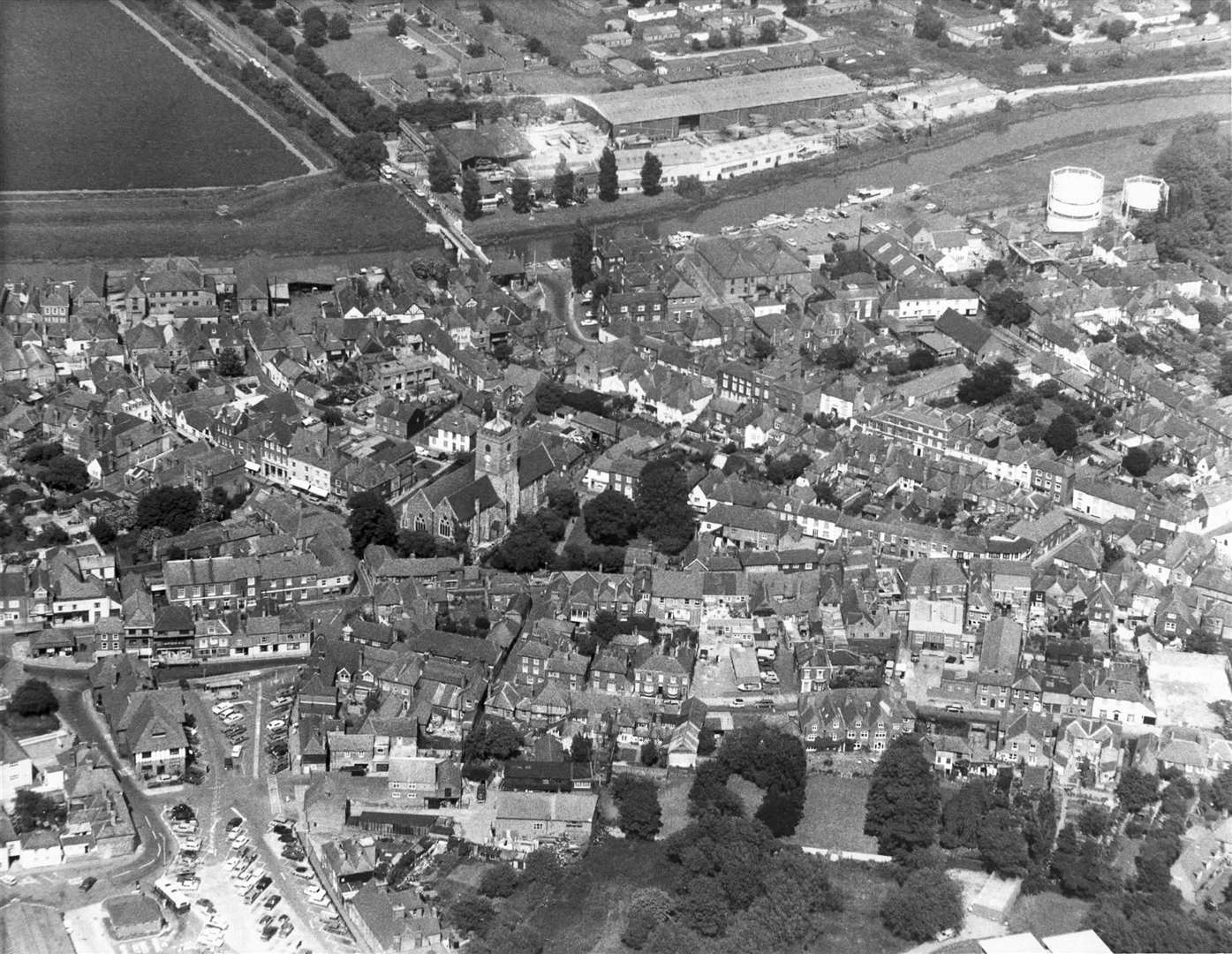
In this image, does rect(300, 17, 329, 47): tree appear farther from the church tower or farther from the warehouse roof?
the church tower

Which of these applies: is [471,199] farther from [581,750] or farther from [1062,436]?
A: [581,750]

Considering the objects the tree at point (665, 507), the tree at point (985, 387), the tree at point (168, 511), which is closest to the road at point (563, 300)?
the tree at point (665, 507)

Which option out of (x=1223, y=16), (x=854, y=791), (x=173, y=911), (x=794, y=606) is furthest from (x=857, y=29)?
(x=173, y=911)

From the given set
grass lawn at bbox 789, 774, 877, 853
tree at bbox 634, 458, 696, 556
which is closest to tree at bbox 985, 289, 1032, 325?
tree at bbox 634, 458, 696, 556

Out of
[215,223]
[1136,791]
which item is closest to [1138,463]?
[1136,791]

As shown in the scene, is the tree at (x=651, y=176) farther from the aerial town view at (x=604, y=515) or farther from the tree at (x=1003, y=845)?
the tree at (x=1003, y=845)
